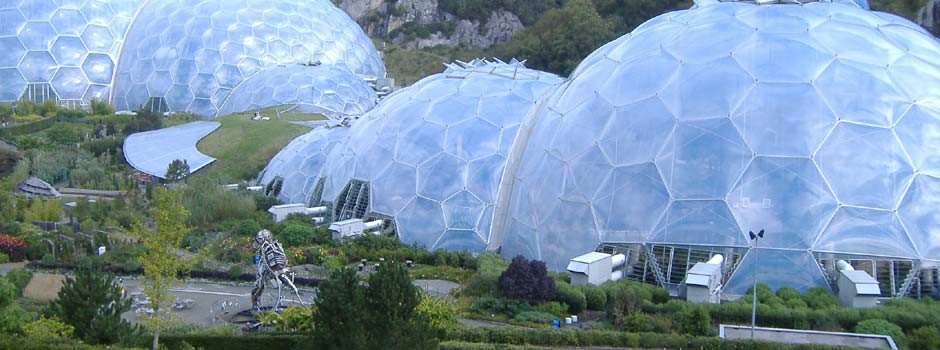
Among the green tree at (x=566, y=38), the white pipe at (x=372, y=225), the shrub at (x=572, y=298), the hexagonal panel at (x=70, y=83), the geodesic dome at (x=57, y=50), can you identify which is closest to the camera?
the shrub at (x=572, y=298)

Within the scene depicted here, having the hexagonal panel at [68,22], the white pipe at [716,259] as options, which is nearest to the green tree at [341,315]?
the white pipe at [716,259]

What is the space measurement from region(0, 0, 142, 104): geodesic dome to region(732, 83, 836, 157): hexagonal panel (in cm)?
3604

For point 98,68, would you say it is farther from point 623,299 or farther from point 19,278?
point 623,299

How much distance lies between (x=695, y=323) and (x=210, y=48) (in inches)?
1353

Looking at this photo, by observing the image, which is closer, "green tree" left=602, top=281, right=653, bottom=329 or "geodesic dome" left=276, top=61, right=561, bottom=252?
"green tree" left=602, top=281, right=653, bottom=329

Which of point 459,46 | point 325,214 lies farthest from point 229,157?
point 459,46

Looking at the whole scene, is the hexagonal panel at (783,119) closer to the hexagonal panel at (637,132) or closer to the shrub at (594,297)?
the hexagonal panel at (637,132)

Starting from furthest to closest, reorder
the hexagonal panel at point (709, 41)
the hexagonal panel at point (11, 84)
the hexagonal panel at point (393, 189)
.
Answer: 1. the hexagonal panel at point (11, 84)
2. the hexagonal panel at point (393, 189)
3. the hexagonal panel at point (709, 41)

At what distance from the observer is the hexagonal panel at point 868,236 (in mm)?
17438

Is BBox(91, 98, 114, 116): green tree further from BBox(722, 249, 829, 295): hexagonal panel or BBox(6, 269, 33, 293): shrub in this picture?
BBox(722, 249, 829, 295): hexagonal panel

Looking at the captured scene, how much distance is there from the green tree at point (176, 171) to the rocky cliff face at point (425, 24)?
120ft

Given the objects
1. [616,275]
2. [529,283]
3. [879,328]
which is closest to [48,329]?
[529,283]

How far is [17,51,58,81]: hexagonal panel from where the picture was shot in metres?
43.8

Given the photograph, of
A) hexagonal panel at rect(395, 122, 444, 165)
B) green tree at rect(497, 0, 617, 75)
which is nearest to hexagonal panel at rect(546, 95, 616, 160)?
hexagonal panel at rect(395, 122, 444, 165)
